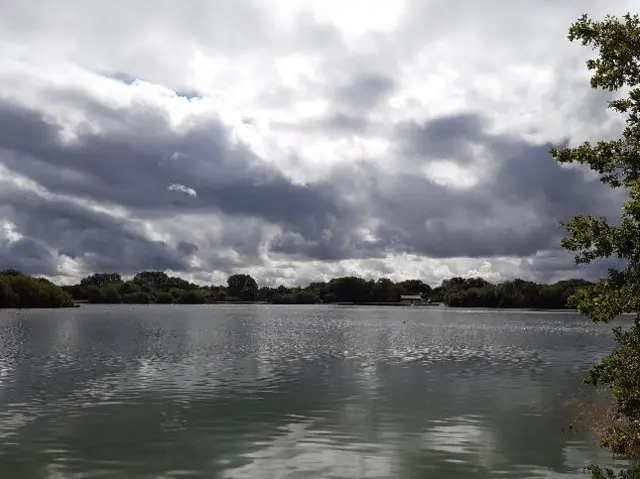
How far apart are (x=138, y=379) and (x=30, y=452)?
969 inches

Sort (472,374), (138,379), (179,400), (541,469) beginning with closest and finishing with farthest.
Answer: (541,469) < (179,400) < (138,379) < (472,374)

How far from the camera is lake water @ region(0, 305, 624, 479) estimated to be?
27516 millimetres

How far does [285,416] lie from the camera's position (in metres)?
38.1

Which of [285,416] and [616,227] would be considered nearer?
[616,227]

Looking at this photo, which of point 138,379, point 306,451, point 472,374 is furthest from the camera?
point 472,374

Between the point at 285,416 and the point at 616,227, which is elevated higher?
the point at 616,227

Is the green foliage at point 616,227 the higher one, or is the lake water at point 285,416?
the green foliage at point 616,227

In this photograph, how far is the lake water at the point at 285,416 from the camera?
27.5 meters

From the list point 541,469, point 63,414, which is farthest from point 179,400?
point 541,469

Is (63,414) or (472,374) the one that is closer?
(63,414)

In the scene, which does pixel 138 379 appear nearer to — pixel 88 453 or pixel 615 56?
pixel 88 453

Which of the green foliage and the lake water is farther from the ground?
the green foliage

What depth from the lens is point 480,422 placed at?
36.9 m

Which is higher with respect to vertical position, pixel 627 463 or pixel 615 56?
pixel 615 56
